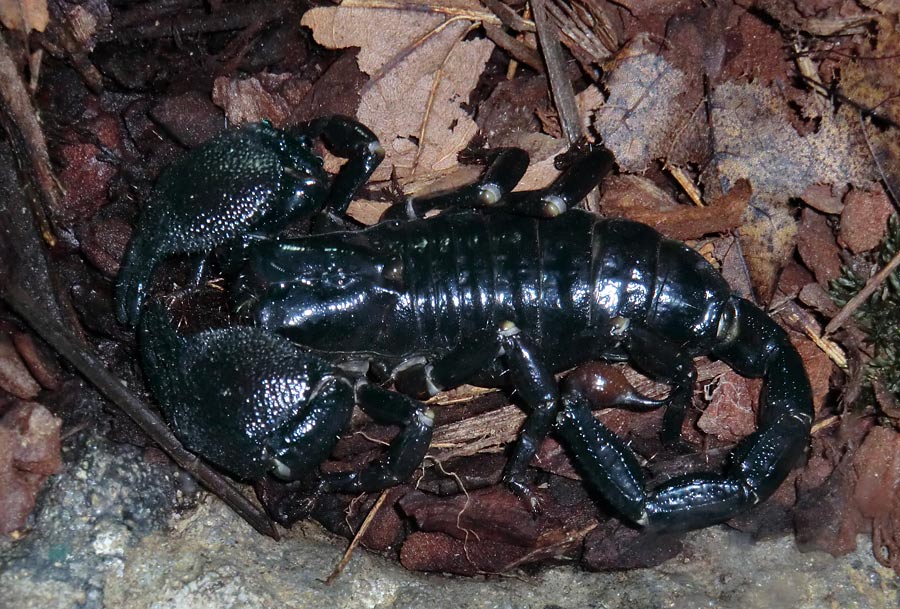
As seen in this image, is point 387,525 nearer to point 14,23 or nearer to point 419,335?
point 419,335

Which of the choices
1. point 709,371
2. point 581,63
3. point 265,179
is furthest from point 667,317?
point 265,179

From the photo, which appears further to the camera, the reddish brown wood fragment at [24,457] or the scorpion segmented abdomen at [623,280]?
the scorpion segmented abdomen at [623,280]

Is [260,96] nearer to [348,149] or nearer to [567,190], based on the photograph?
[348,149]

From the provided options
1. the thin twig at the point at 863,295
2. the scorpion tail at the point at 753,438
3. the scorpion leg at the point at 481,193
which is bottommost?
the scorpion tail at the point at 753,438

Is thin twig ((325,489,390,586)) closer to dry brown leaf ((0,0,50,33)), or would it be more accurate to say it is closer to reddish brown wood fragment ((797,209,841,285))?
reddish brown wood fragment ((797,209,841,285))

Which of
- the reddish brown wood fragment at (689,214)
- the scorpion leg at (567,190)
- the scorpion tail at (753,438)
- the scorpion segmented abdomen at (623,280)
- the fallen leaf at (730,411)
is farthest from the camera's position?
the reddish brown wood fragment at (689,214)

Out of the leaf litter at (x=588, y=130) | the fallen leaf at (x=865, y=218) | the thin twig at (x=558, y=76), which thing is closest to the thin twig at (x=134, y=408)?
the leaf litter at (x=588, y=130)

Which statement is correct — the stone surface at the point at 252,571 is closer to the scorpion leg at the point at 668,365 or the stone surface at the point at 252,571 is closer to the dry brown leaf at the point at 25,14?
the scorpion leg at the point at 668,365
